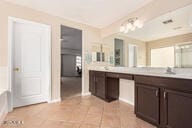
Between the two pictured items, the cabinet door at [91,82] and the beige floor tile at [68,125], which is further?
the cabinet door at [91,82]

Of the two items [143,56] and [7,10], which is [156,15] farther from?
[7,10]

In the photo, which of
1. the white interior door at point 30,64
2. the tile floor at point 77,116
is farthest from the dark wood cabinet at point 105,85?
the white interior door at point 30,64

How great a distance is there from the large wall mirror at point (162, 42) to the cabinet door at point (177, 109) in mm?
643

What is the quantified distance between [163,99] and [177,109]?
232mm

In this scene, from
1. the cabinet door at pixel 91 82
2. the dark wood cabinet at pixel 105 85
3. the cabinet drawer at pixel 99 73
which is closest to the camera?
the dark wood cabinet at pixel 105 85

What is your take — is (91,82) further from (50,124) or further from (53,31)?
(50,124)

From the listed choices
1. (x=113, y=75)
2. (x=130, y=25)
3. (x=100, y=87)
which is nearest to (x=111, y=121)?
(x=113, y=75)

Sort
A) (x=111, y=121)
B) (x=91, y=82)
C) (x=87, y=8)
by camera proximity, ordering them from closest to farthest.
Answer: (x=111, y=121) → (x=87, y=8) → (x=91, y=82)

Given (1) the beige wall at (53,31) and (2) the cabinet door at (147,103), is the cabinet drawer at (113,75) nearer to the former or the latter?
(2) the cabinet door at (147,103)

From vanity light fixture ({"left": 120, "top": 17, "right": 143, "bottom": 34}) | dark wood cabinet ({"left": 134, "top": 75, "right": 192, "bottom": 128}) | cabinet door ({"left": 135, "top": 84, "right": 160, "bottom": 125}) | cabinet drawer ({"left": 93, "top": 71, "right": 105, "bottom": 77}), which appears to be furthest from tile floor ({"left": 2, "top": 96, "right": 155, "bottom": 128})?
vanity light fixture ({"left": 120, "top": 17, "right": 143, "bottom": 34})

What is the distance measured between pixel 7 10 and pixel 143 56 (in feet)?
10.5

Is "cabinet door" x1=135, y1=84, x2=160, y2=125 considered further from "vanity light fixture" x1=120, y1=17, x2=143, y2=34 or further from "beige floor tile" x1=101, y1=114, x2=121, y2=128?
"vanity light fixture" x1=120, y1=17, x2=143, y2=34

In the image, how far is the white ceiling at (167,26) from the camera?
2173mm

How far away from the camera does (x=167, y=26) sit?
248 cm
